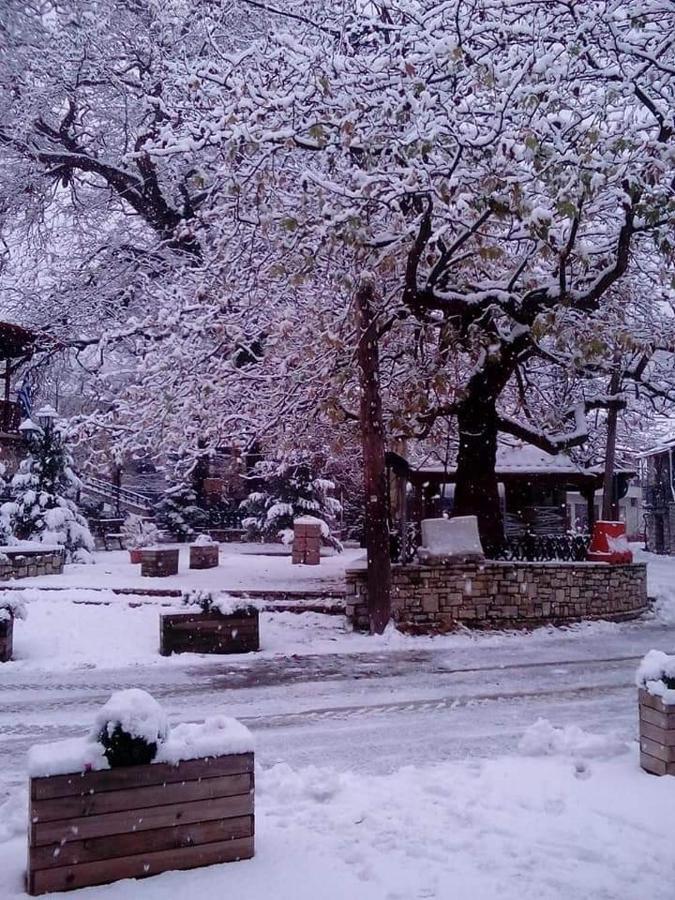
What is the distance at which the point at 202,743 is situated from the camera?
4547 millimetres

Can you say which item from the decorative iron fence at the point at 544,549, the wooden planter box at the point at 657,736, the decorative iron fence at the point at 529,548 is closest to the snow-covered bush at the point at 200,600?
the decorative iron fence at the point at 529,548

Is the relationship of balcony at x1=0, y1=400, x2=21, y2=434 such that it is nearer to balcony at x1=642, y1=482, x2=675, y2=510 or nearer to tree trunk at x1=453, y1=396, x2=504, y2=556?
tree trunk at x1=453, y1=396, x2=504, y2=556

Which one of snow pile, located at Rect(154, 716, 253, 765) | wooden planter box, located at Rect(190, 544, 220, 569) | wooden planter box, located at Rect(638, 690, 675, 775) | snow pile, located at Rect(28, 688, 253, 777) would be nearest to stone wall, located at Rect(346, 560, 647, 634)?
wooden planter box, located at Rect(190, 544, 220, 569)

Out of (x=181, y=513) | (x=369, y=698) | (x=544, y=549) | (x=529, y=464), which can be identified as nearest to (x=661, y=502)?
(x=529, y=464)

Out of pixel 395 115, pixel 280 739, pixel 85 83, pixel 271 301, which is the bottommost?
pixel 280 739

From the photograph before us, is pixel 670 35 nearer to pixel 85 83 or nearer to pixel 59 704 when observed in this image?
pixel 59 704

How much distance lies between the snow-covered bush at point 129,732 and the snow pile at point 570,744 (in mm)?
3461

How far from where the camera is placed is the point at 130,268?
19.5 metres

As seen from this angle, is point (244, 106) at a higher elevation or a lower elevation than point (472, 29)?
lower

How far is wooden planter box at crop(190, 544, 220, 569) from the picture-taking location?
1866 centimetres

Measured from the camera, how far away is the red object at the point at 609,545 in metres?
16.0

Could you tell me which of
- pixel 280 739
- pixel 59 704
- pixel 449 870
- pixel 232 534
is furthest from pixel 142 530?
pixel 449 870

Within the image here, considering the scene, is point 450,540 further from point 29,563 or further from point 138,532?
point 138,532

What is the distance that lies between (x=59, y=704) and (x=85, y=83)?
13.0 m
